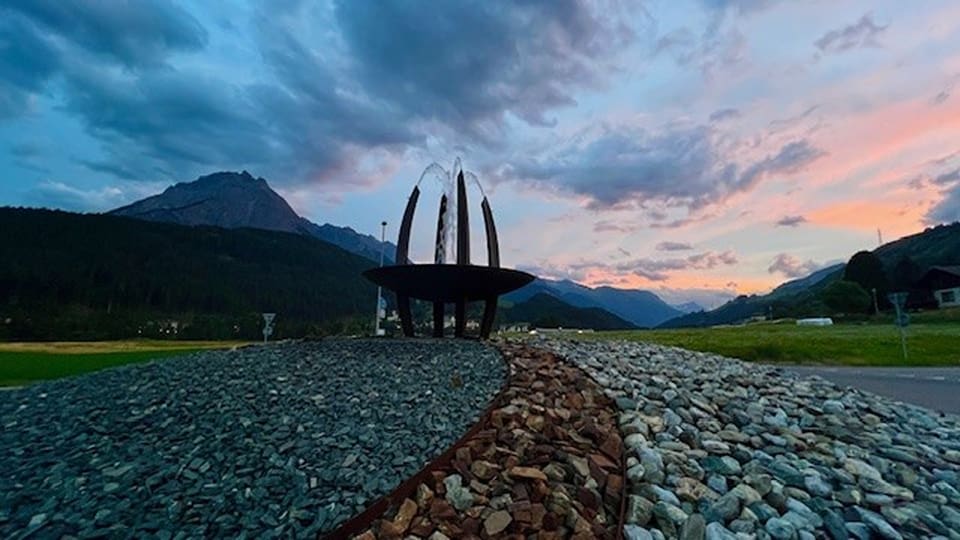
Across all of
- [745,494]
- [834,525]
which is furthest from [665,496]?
[834,525]

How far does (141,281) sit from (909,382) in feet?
267

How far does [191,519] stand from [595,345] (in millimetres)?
6993

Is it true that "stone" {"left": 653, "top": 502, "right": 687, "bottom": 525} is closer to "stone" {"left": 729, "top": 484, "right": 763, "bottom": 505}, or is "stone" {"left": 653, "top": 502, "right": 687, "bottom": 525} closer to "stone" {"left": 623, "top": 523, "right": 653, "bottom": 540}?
"stone" {"left": 623, "top": 523, "right": 653, "bottom": 540}

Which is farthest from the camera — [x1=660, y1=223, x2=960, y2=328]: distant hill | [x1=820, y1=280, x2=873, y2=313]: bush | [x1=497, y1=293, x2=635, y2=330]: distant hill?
[x1=497, y1=293, x2=635, y2=330]: distant hill

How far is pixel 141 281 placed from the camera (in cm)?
6938

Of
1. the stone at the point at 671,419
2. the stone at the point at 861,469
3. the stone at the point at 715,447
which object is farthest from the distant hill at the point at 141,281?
the stone at the point at 861,469

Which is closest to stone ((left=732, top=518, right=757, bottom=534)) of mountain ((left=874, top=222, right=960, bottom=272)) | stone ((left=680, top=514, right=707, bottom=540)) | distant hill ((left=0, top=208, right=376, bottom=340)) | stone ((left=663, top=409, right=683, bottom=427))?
stone ((left=680, top=514, right=707, bottom=540))

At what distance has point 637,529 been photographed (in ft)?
12.0

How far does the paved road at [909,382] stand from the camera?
9.15 metres

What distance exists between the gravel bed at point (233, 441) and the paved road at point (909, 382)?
835 centimetres

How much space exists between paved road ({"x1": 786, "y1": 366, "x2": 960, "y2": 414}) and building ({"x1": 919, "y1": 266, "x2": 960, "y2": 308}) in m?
41.3

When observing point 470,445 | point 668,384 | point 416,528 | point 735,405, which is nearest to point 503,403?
point 470,445

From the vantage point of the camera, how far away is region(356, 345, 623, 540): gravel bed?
144 inches

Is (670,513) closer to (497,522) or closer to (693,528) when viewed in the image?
(693,528)
